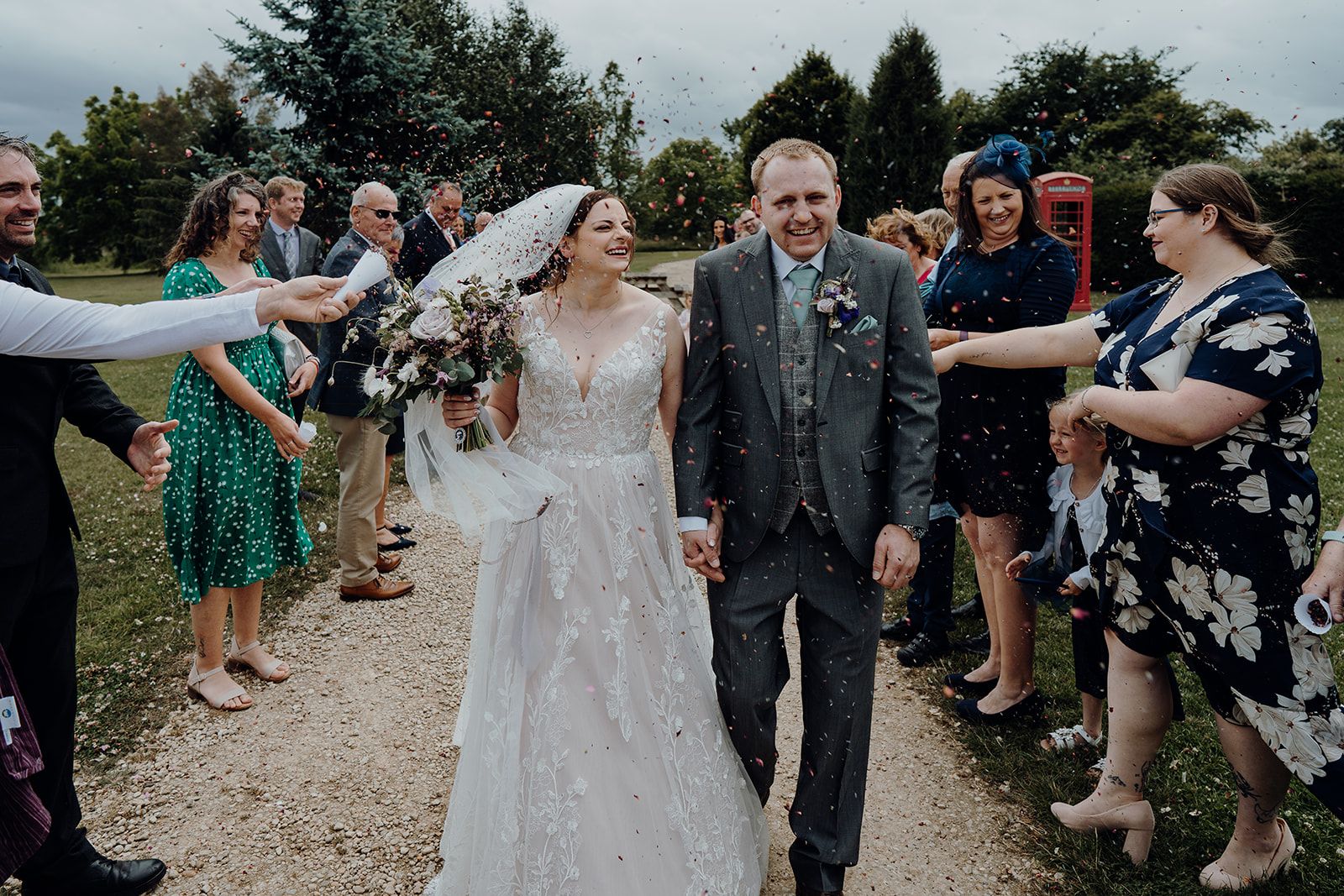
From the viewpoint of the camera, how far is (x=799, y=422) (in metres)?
2.91

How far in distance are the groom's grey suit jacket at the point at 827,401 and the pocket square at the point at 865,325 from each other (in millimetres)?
10

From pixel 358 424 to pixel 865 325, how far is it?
4.06m

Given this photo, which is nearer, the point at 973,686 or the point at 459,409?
the point at 459,409

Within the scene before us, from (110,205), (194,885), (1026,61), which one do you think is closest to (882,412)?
(194,885)

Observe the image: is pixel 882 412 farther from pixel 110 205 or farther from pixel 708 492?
pixel 110 205

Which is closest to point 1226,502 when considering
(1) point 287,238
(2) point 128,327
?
(2) point 128,327

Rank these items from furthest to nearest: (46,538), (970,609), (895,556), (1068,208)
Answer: (1068,208), (970,609), (895,556), (46,538)

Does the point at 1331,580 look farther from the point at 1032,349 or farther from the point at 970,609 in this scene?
the point at 970,609

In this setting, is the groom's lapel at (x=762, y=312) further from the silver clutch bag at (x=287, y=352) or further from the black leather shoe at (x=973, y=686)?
the silver clutch bag at (x=287, y=352)

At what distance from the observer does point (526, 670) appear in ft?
9.98

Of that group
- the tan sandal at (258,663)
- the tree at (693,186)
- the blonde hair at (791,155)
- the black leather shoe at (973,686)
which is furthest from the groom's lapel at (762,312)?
the tree at (693,186)

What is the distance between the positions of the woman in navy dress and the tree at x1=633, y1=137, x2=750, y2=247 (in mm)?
23286

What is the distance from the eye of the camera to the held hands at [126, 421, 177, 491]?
2920 mm

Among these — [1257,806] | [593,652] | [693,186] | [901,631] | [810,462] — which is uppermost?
[693,186]
